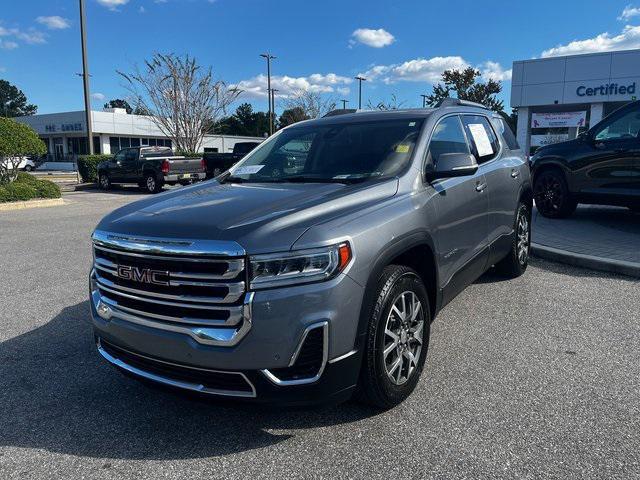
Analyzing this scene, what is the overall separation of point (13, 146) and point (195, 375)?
51.0 ft

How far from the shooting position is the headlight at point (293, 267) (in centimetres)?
254

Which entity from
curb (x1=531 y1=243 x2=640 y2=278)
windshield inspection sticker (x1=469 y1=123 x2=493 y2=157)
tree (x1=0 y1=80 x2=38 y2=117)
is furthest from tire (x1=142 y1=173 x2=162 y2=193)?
tree (x1=0 y1=80 x2=38 y2=117)

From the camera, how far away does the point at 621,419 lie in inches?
119

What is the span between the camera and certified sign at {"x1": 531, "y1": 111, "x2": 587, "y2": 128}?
31828mm

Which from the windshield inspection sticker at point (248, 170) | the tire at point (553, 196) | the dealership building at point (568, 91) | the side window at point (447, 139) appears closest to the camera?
the side window at point (447, 139)

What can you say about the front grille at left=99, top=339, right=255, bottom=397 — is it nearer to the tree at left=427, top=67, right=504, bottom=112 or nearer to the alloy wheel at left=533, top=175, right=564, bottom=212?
the alloy wheel at left=533, top=175, right=564, bottom=212

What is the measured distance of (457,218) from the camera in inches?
155

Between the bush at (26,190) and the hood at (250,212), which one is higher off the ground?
the hood at (250,212)

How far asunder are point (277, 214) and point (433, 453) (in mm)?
1507

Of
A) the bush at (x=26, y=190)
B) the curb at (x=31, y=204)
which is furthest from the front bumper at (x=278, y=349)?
the bush at (x=26, y=190)

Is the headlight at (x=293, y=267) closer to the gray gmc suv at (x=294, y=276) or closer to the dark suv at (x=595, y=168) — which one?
the gray gmc suv at (x=294, y=276)

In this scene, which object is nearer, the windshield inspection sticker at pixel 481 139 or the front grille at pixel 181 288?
the front grille at pixel 181 288

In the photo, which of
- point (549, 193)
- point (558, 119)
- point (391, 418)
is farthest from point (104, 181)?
point (558, 119)

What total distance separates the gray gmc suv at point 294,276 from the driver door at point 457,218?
0.08 feet
